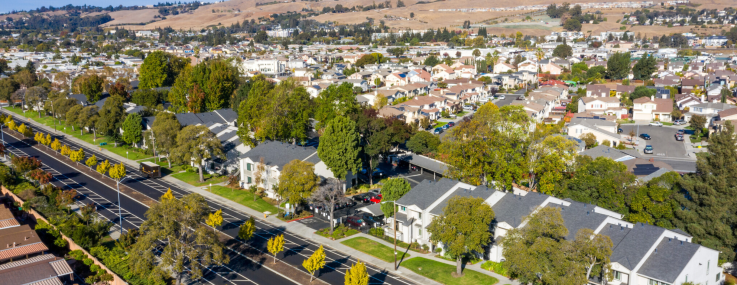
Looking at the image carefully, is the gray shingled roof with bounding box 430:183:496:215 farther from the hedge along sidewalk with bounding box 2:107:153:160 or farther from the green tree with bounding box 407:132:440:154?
the hedge along sidewalk with bounding box 2:107:153:160

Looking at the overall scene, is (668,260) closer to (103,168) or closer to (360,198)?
(360,198)

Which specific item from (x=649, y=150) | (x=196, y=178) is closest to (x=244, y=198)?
(x=196, y=178)

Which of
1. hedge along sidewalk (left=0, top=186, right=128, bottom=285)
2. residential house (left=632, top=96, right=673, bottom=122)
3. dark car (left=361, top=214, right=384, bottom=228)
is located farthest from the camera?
residential house (left=632, top=96, right=673, bottom=122)

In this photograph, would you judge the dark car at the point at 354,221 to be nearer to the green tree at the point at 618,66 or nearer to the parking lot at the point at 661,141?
the parking lot at the point at 661,141

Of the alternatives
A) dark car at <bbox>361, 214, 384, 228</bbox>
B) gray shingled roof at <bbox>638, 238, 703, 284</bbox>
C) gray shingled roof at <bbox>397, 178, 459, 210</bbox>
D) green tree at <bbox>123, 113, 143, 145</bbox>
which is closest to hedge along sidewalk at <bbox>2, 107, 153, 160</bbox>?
green tree at <bbox>123, 113, 143, 145</bbox>

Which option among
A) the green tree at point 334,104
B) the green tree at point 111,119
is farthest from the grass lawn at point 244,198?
the green tree at point 111,119

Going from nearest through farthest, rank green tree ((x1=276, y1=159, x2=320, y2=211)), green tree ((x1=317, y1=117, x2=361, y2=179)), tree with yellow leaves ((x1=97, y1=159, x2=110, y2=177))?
green tree ((x1=276, y1=159, x2=320, y2=211)) → green tree ((x1=317, y1=117, x2=361, y2=179)) → tree with yellow leaves ((x1=97, y1=159, x2=110, y2=177))

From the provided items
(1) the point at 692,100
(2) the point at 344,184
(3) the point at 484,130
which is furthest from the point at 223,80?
(1) the point at 692,100
